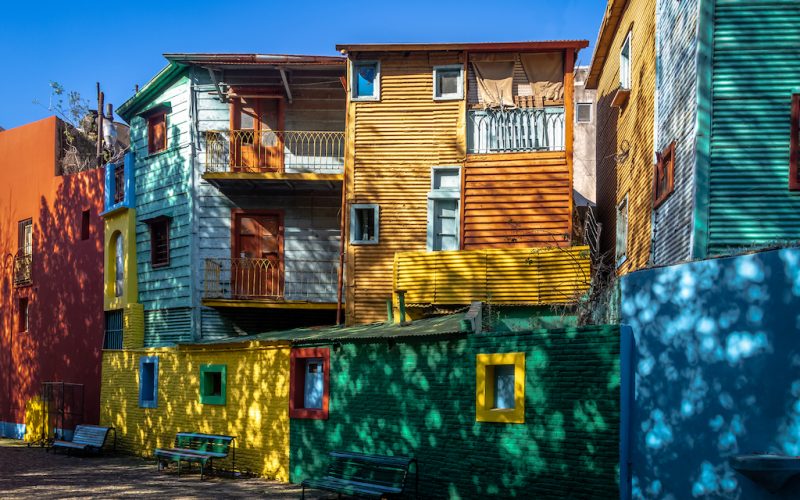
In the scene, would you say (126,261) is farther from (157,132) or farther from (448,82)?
(448,82)

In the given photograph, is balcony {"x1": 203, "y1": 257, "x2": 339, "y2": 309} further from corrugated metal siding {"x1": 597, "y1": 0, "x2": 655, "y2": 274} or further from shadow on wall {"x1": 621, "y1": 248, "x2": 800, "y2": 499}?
shadow on wall {"x1": 621, "y1": 248, "x2": 800, "y2": 499}

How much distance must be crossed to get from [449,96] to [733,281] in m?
11.4

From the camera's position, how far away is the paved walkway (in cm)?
1509

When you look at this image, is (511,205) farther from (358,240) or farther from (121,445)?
(121,445)

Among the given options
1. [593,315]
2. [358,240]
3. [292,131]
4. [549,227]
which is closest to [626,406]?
[593,315]

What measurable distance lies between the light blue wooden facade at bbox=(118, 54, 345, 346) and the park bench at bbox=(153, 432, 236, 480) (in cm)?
317

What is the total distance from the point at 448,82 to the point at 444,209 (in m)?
2.79

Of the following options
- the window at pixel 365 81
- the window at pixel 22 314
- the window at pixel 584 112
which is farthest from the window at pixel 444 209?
the window at pixel 22 314

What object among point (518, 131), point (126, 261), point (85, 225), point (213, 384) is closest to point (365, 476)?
point (213, 384)

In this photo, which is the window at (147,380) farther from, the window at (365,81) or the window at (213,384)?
the window at (365,81)

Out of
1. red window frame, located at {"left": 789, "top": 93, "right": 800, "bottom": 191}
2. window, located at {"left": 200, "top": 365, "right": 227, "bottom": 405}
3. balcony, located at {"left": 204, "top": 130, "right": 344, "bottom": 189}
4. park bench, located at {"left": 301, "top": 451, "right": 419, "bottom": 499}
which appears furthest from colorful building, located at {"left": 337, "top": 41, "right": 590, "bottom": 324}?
red window frame, located at {"left": 789, "top": 93, "right": 800, "bottom": 191}

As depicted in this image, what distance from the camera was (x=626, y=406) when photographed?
10906 millimetres

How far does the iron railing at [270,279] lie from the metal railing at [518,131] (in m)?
4.81

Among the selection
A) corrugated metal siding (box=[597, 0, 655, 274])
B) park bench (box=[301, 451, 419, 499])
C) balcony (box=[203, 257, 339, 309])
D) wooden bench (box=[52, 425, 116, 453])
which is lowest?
wooden bench (box=[52, 425, 116, 453])
